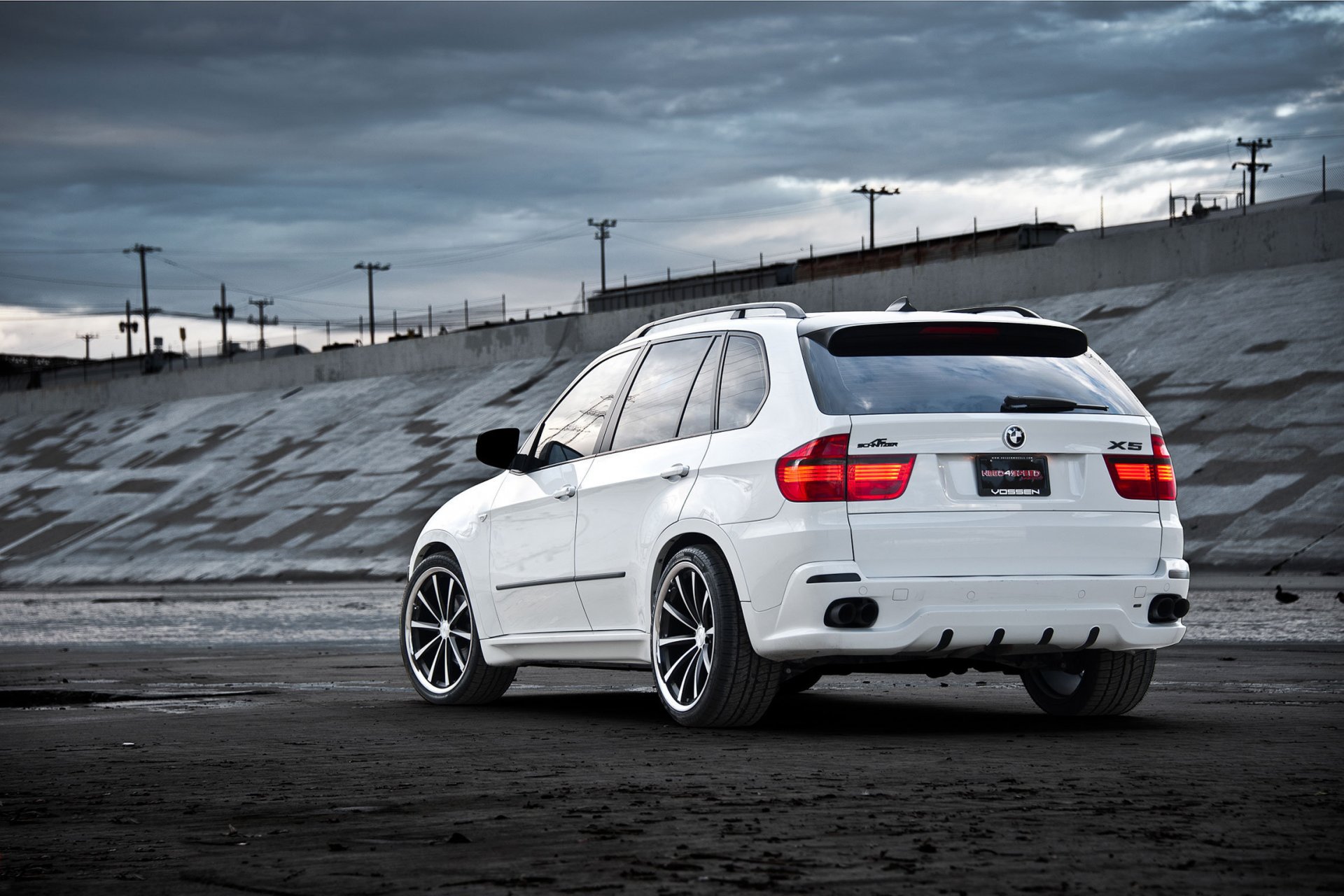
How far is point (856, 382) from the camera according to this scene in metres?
7.45

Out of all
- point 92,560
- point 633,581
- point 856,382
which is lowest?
point 92,560

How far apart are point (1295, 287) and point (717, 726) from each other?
2884cm

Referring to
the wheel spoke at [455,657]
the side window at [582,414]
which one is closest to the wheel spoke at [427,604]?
the wheel spoke at [455,657]

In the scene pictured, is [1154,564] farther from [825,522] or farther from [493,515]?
[493,515]

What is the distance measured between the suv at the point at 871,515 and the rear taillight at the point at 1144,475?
11mm

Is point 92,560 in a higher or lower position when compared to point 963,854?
lower

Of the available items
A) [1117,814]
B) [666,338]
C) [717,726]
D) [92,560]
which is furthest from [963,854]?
[92,560]

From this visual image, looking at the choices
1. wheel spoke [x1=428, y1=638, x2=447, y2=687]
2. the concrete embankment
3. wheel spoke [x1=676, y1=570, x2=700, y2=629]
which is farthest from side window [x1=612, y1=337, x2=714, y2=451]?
the concrete embankment

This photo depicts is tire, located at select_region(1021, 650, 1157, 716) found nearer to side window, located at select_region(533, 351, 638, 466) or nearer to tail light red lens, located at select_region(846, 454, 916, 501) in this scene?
tail light red lens, located at select_region(846, 454, 916, 501)

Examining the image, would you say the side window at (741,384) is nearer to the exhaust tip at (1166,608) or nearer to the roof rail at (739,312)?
the roof rail at (739,312)

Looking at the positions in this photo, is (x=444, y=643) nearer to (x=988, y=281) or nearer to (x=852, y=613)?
(x=852, y=613)

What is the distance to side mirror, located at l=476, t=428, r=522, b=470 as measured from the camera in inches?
367

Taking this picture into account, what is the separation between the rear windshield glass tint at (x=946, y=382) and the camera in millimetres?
7363

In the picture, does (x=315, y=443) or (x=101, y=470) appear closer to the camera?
(x=315, y=443)
